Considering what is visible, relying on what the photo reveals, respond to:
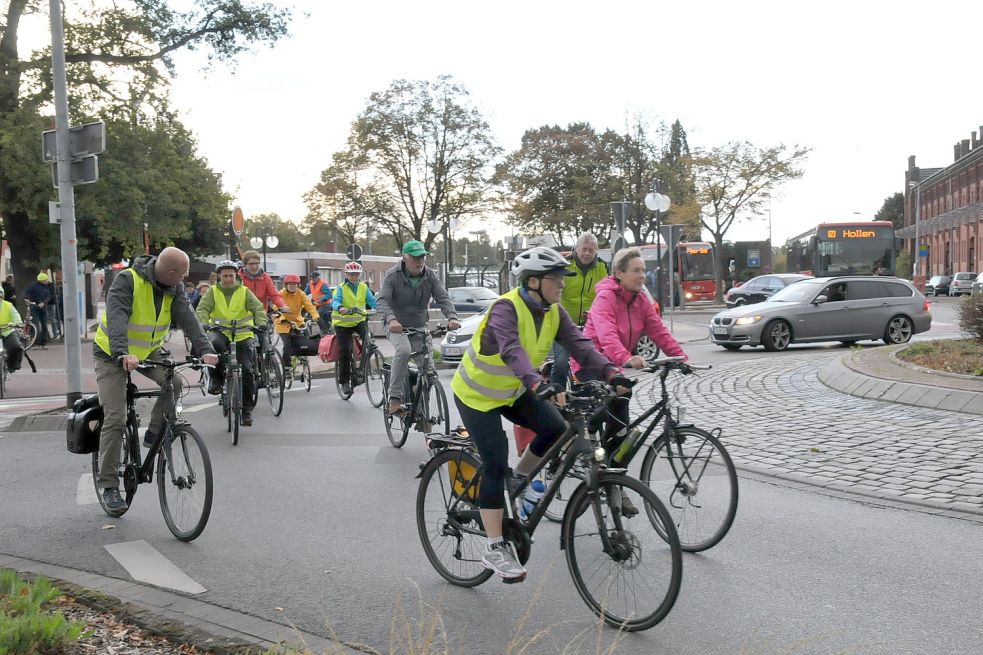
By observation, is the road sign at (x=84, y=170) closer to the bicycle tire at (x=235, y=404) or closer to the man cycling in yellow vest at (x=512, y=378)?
the bicycle tire at (x=235, y=404)

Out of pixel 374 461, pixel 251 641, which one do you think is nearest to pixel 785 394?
pixel 374 461

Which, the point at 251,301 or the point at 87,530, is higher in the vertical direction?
the point at 251,301

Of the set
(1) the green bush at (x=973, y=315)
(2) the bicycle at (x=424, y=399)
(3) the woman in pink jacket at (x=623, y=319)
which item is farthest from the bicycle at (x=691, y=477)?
(1) the green bush at (x=973, y=315)

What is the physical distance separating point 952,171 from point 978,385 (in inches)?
3078

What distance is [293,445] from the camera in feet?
30.6

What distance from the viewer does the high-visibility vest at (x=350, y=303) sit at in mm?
12102

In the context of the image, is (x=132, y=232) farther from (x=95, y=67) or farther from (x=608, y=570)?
(x=608, y=570)

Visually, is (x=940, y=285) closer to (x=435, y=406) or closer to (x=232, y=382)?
(x=435, y=406)

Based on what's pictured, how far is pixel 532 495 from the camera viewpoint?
15.7 ft

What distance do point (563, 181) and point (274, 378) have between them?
156 feet

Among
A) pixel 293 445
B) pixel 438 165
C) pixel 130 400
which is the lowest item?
pixel 293 445

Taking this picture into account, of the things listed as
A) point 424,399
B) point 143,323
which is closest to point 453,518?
point 143,323

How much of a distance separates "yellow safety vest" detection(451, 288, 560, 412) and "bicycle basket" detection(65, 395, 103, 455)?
289 centimetres

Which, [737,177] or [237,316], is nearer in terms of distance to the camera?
[237,316]
